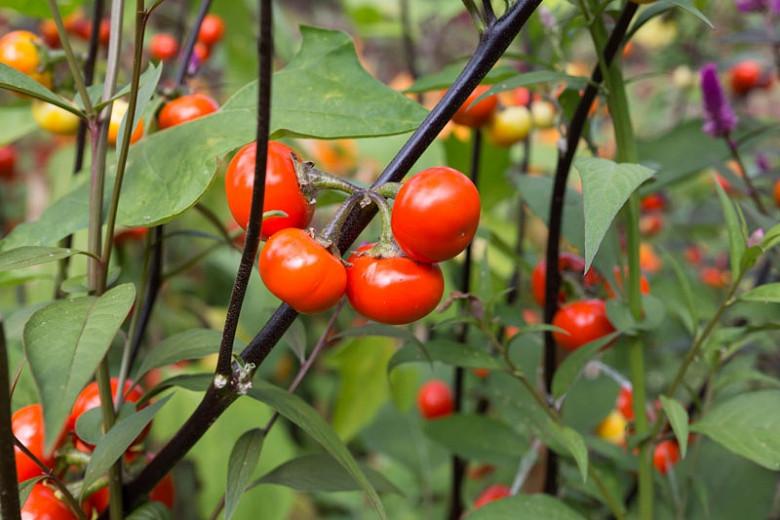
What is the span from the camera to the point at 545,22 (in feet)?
2.28

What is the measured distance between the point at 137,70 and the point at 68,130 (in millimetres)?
346

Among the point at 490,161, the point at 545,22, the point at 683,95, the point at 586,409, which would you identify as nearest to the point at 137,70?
the point at 545,22

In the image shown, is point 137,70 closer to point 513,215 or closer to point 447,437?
point 447,437

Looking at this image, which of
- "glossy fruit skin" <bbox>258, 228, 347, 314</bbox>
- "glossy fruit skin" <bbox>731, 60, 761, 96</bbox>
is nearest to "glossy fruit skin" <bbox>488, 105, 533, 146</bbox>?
"glossy fruit skin" <bbox>258, 228, 347, 314</bbox>

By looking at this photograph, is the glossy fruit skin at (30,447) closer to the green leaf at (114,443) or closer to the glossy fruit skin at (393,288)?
the green leaf at (114,443)

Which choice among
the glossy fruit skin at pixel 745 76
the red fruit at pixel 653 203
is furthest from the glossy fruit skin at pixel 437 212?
the glossy fruit skin at pixel 745 76

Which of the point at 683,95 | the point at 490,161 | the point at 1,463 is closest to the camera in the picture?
the point at 1,463

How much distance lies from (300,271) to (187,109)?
26 cm

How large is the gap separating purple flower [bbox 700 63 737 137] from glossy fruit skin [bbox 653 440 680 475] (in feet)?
0.97

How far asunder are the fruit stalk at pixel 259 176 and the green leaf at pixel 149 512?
125 mm

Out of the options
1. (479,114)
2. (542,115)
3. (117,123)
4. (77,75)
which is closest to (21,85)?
(77,75)

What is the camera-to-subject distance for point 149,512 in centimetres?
49

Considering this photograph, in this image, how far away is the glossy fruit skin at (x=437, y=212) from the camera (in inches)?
15.4

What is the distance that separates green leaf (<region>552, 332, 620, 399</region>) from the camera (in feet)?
1.87
